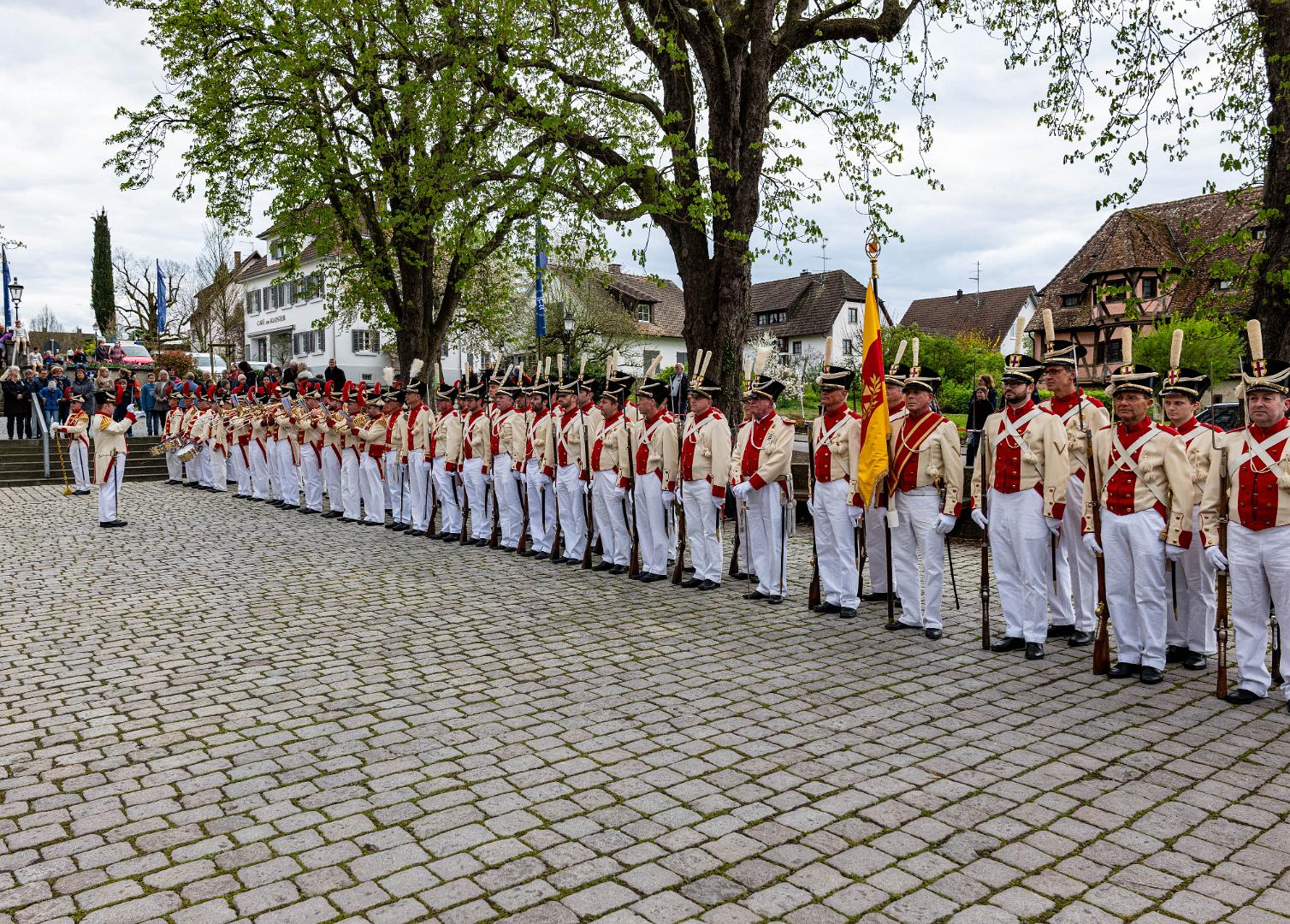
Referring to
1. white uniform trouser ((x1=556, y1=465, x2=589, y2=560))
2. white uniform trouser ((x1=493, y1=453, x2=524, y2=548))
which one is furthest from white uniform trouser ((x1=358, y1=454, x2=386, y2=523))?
white uniform trouser ((x1=556, y1=465, x2=589, y2=560))

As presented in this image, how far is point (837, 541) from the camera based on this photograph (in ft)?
30.0

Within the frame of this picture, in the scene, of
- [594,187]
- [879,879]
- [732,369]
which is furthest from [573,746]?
[594,187]

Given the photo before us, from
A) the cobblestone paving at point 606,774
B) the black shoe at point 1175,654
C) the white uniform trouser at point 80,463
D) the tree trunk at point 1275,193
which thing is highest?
the tree trunk at point 1275,193

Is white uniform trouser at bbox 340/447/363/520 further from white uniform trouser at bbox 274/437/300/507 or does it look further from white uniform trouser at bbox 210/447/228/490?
white uniform trouser at bbox 210/447/228/490

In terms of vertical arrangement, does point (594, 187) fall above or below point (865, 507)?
above

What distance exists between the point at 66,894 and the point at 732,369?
12086 mm

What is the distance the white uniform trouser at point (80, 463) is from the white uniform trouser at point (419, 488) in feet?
28.6

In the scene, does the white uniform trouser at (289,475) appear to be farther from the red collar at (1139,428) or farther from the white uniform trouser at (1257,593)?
the white uniform trouser at (1257,593)

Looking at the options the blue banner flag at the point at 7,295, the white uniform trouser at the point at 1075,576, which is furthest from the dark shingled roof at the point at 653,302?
the white uniform trouser at the point at 1075,576

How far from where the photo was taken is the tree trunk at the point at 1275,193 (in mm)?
10031

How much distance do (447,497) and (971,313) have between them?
61.1m

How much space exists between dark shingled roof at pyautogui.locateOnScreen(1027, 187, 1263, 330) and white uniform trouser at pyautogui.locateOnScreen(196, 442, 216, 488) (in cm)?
3384

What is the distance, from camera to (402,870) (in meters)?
4.06

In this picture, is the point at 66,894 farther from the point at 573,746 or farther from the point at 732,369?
the point at 732,369
